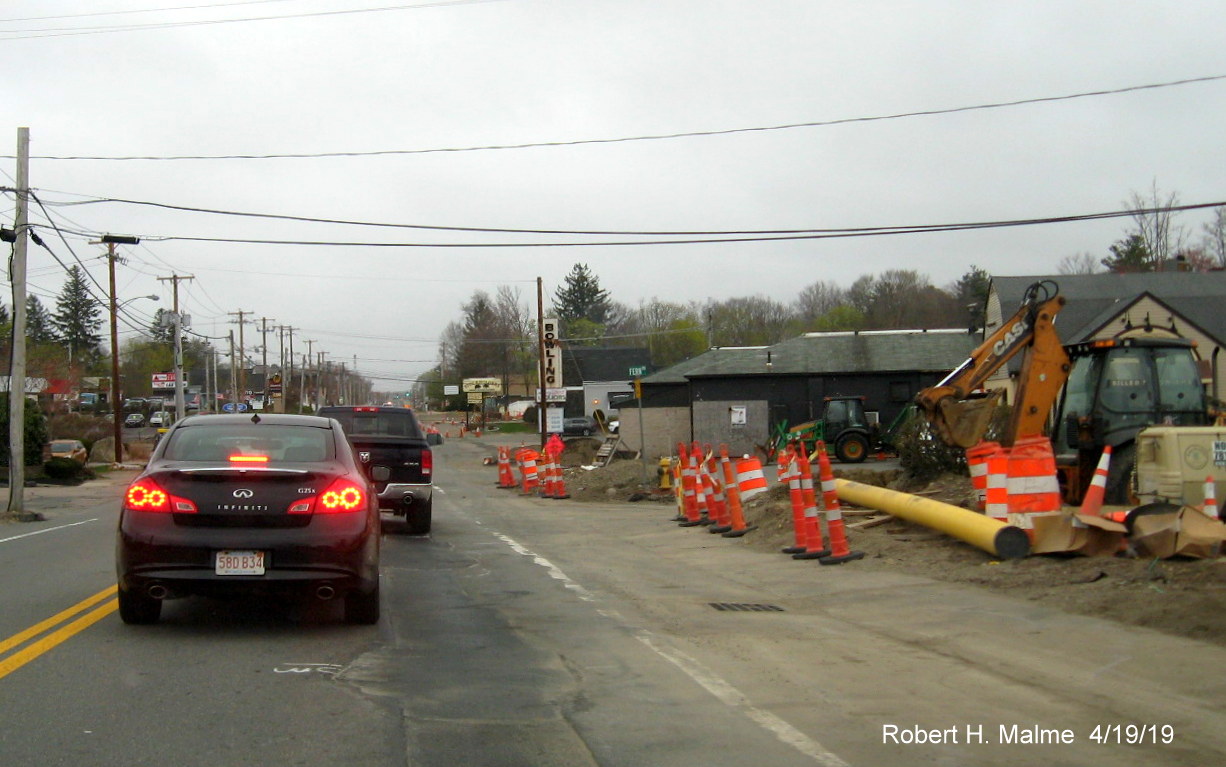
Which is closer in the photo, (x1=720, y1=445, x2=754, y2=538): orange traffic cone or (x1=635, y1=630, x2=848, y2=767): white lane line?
(x1=635, y1=630, x2=848, y2=767): white lane line

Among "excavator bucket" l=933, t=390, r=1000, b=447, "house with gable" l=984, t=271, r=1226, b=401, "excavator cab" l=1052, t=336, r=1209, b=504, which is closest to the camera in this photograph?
"excavator cab" l=1052, t=336, r=1209, b=504

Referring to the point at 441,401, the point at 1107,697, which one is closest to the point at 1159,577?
the point at 1107,697

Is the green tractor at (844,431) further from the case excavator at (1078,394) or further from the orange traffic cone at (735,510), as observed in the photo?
the case excavator at (1078,394)

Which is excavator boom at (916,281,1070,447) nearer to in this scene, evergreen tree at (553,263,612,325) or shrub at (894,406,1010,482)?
shrub at (894,406,1010,482)

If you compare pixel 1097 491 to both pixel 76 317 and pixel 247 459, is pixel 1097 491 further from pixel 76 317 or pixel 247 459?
pixel 76 317

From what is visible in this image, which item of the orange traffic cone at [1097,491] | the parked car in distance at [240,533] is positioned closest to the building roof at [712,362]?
the orange traffic cone at [1097,491]

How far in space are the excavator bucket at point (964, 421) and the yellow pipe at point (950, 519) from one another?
52.6 inches

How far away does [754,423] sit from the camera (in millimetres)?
43062

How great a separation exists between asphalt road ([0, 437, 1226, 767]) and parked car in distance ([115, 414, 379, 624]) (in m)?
0.40

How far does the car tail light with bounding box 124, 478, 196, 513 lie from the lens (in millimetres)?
7480

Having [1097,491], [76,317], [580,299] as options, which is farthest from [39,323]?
[1097,491]

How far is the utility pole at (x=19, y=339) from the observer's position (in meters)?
22.5

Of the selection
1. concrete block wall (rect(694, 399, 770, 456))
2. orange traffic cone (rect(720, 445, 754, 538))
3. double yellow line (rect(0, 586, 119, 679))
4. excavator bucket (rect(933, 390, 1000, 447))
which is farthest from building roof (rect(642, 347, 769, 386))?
double yellow line (rect(0, 586, 119, 679))

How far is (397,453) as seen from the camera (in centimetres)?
1611
